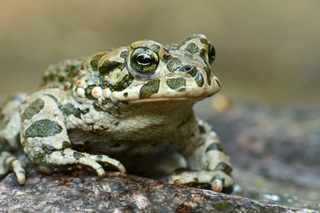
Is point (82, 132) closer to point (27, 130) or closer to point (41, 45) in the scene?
point (27, 130)

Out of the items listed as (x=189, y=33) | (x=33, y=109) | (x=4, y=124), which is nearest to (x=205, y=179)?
(x=33, y=109)

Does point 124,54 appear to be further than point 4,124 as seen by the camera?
No

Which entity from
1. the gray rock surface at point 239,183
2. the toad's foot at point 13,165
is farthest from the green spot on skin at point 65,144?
the toad's foot at point 13,165

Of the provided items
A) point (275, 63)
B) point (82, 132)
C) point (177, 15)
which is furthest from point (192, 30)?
point (82, 132)

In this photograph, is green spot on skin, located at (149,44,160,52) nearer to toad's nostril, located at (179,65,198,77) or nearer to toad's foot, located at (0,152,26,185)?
toad's nostril, located at (179,65,198,77)

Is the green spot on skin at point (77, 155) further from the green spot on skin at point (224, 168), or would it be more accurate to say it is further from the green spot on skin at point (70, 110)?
the green spot on skin at point (224, 168)

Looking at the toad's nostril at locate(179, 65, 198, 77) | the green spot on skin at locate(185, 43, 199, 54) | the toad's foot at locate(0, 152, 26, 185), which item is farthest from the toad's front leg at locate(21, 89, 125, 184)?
the green spot on skin at locate(185, 43, 199, 54)

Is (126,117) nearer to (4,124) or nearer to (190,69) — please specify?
(190,69)
